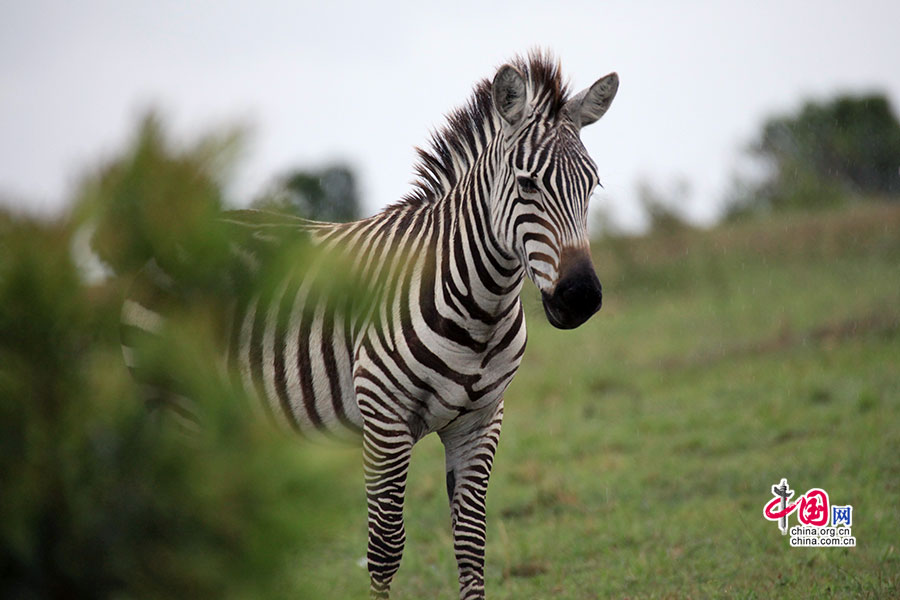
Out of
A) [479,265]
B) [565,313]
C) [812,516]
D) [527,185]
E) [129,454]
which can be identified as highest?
[527,185]

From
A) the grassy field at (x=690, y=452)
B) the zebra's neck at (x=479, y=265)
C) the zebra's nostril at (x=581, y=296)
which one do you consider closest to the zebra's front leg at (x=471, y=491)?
the zebra's neck at (x=479, y=265)

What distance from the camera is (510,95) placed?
13.3ft

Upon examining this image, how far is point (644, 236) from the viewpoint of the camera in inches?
747

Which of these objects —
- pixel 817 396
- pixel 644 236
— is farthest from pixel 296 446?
pixel 644 236

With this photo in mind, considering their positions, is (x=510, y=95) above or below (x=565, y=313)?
above

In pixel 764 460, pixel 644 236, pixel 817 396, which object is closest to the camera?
pixel 764 460

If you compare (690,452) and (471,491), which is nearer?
(471,491)

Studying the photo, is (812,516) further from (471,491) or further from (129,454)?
(129,454)

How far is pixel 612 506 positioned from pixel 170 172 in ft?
20.1

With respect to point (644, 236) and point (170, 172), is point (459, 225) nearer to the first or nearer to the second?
point (170, 172)

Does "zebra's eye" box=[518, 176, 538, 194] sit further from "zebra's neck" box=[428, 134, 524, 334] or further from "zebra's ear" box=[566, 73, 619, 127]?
"zebra's ear" box=[566, 73, 619, 127]

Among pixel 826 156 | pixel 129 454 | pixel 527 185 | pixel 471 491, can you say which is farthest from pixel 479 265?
pixel 826 156

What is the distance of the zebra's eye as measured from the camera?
3.82 meters

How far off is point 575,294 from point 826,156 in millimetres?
32549
